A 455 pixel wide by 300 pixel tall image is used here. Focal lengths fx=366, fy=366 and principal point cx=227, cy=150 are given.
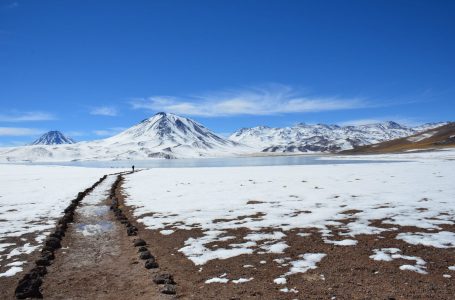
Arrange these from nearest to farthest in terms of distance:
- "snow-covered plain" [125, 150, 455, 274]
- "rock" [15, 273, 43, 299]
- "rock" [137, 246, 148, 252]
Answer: "rock" [15, 273, 43, 299] → "rock" [137, 246, 148, 252] → "snow-covered plain" [125, 150, 455, 274]

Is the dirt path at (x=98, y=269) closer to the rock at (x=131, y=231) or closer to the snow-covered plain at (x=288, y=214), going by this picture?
the rock at (x=131, y=231)

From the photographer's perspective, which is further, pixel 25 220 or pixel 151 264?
pixel 25 220

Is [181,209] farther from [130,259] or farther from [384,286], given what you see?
[384,286]

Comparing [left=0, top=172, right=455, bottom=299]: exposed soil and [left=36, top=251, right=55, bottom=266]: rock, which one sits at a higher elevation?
[left=36, top=251, right=55, bottom=266]: rock

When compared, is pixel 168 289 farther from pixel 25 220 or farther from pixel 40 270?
pixel 25 220

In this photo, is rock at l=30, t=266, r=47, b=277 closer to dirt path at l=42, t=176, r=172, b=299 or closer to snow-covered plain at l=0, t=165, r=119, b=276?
dirt path at l=42, t=176, r=172, b=299

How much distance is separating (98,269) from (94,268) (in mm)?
225

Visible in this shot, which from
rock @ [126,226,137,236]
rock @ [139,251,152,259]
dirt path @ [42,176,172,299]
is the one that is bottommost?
dirt path @ [42,176,172,299]

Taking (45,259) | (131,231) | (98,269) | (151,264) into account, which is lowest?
(98,269)

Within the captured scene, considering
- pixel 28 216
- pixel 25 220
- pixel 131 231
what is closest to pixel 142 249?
pixel 131 231

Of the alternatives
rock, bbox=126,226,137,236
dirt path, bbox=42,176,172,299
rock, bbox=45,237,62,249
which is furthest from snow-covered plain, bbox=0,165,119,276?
rock, bbox=126,226,137,236

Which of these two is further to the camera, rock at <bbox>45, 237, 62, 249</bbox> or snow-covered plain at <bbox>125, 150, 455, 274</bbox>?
rock at <bbox>45, 237, 62, 249</bbox>

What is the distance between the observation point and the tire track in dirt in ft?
35.3

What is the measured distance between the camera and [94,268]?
13.1 metres
